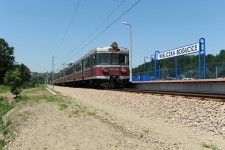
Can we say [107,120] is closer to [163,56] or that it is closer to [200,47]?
[200,47]

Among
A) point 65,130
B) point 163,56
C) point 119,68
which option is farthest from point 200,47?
point 65,130

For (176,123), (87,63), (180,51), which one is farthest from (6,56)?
(176,123)

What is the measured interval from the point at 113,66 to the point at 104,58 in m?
0.96

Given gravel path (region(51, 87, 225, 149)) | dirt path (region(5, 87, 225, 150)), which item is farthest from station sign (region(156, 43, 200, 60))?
dirt path (region(5, 87, 225, 150))

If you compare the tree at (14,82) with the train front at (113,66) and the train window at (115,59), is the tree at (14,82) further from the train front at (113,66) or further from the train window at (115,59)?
the train window at (115,59)

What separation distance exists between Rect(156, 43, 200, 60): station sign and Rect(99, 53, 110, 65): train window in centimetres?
448

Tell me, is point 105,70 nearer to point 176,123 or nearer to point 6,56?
point 176,123

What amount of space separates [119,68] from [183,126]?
672 inches

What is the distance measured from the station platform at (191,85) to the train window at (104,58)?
355 centimetres

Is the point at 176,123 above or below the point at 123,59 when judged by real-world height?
below

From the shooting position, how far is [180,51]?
76.1 ft

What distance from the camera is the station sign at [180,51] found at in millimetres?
21250

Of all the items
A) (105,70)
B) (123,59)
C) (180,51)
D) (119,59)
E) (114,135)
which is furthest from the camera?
(123,59)

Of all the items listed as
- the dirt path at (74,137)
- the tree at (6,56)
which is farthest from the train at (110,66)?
the tree at (6,56)
